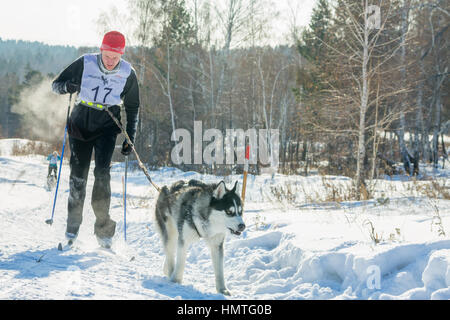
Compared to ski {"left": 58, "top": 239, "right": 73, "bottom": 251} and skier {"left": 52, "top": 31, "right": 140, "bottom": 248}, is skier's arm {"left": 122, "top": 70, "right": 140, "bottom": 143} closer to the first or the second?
skier {"left": 52, "top": 31, "right": 140, "bottom": 248}

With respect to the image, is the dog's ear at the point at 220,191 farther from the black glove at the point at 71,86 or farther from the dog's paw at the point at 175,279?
the black glove at the point at 71,86

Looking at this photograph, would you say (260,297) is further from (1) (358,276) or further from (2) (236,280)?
(1) (358,276)

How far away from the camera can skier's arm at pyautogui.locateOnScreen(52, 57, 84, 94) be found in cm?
385

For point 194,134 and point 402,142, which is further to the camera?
point 194,134

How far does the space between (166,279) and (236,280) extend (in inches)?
29.3

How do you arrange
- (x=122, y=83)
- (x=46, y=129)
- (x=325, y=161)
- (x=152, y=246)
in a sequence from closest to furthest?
(x=122, y=83) < (x=152, y=246) < (x=325, y=161) < (x=46, y=129)

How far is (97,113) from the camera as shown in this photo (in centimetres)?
400

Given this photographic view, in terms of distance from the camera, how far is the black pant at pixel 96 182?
4.07 metres

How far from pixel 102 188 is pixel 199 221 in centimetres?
150

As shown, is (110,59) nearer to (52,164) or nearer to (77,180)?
(77,180)

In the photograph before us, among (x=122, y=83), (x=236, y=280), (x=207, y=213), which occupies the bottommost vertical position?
(x=236, y=280)
